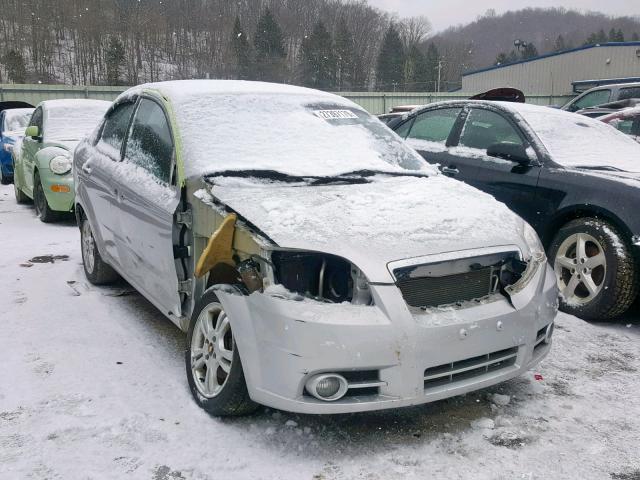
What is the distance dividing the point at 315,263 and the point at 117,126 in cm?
251

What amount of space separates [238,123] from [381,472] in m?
2.11

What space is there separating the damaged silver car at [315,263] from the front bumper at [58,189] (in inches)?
151

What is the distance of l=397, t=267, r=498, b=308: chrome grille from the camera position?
99.2 inches

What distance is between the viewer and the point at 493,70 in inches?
1654

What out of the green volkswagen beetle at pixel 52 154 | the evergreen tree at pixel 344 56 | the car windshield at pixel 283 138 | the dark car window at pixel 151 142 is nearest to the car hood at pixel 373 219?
the car windshield at pixel 283 138

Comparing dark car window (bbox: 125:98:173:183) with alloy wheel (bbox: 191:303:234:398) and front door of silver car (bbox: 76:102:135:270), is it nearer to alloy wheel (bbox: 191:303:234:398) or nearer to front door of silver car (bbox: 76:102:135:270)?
front door of silver car (bbox: 76:102:135:270)

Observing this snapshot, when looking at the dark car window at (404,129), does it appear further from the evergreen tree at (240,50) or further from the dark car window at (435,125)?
the evergreen tree at (240,50)

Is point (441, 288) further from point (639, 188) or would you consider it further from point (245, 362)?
point (639, 188)

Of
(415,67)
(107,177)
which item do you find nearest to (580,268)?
(107,177)

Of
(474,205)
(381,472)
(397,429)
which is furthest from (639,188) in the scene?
(381,472)

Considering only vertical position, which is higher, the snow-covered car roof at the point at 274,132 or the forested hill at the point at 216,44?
the forested hill at the point at 216,44

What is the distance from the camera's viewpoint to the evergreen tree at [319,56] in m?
72.6

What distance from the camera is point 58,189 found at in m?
7.21

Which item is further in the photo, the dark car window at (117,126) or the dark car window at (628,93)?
the dark car window at (628,93)
